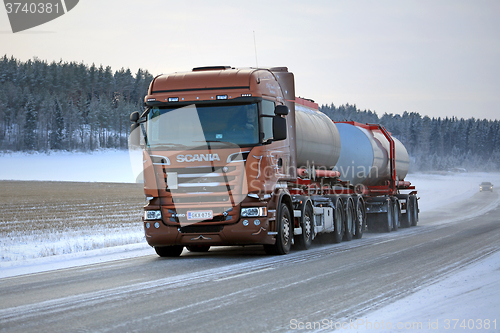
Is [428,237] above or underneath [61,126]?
underneath

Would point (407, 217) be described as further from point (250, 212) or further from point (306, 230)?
point (250, 212)

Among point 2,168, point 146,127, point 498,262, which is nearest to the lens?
point 498,262

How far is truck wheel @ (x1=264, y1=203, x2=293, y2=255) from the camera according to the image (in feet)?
43.0

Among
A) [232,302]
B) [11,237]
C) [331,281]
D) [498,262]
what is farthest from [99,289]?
[11,237]

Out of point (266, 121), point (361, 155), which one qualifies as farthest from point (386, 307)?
point (361, 155)

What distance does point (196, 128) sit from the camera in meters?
12.2

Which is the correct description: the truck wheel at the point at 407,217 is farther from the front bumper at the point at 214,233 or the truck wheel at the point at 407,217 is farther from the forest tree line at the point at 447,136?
the forest tree line at the point at 447,136

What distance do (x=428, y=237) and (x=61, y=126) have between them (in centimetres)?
11355

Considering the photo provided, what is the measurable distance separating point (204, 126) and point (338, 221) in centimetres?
698

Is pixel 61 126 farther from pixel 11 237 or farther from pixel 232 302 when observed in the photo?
pixel 232 302

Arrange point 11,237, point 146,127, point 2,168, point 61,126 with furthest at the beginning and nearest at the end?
1. point 61,126
2. point 2,168
3. point 11,237
4. point 146,127

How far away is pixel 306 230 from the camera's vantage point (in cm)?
1512

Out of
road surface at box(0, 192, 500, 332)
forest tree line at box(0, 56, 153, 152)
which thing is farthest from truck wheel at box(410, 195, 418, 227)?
forest tree line at box(0, 56, 153, 152)

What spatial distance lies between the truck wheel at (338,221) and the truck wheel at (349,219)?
34 centimetres
